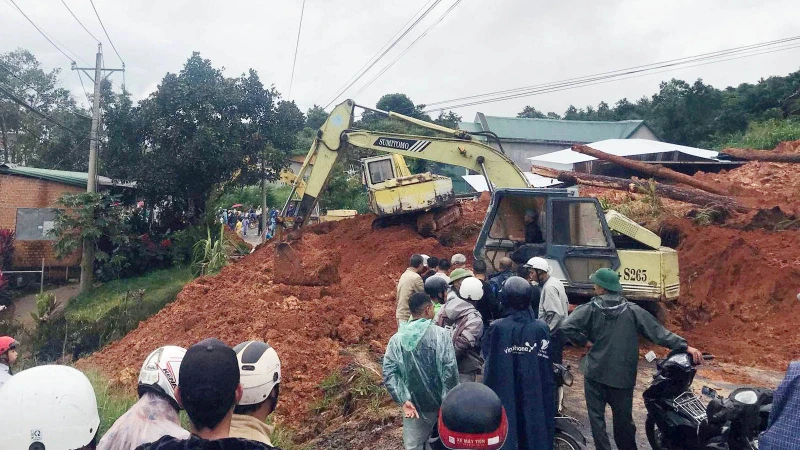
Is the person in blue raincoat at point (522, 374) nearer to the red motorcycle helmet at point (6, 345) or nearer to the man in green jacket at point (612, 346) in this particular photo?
the man in green jacket at point (612, 346)

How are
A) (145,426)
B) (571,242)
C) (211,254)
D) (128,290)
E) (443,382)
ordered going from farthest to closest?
(211,254), (128,290), (571,242), (443,382), (145,426)

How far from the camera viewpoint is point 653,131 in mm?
36062

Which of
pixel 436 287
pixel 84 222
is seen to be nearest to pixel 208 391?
pixel 436 287

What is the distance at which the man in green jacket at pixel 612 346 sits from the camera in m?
4.58

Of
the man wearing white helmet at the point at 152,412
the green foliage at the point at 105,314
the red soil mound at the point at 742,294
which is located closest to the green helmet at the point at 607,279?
the man wearing white helmet at the point at 152,412

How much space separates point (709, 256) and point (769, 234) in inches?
64.6

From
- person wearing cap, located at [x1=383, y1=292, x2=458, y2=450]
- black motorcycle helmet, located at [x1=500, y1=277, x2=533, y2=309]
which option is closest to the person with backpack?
person wearing cap, located at [x1=383, y1=292, x2=458, y2=450]

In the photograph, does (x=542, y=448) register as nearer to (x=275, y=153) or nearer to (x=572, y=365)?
(x=572, y=365)

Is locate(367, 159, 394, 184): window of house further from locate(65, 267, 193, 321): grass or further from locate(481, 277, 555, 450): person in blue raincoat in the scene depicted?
locate(481, 277, 555, 450): person in blue raincoat

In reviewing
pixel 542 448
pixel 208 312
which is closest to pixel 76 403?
pixel 542 448

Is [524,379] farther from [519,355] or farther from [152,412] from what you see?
[152,412]

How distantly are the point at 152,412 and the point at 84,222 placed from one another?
1671cm

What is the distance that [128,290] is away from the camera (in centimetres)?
1761

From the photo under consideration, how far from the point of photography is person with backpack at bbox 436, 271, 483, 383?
4691 millimetres
